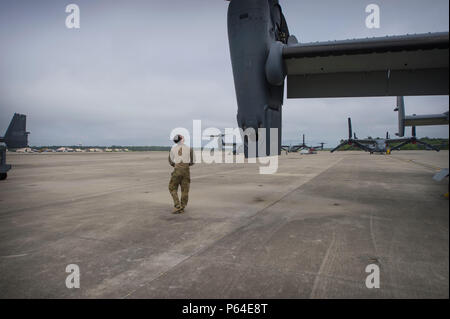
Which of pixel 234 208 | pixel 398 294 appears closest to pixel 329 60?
pixel 234 208

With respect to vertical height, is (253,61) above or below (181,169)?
above

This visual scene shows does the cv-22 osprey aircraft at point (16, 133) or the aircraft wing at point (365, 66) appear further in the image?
the cv-22 osprey aircraft at point (16, 133)

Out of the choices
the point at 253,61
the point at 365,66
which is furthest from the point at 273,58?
the point at 365,66

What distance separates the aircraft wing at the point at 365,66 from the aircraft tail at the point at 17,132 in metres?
21.8

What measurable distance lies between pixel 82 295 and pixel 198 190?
5.84m

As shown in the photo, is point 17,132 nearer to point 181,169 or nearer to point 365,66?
point 181,169

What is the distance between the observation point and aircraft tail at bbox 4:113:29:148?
19.4m

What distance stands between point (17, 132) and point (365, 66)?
2379 cm

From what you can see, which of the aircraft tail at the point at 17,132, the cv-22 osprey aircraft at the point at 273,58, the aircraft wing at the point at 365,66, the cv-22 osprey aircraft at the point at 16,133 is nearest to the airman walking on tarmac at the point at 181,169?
the cv-22 osprey aircraft at the point at 273,58

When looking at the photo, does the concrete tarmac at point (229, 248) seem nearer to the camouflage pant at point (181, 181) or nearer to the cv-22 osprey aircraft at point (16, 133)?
the camouflage pant at point (181, 181)

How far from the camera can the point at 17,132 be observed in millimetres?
19656

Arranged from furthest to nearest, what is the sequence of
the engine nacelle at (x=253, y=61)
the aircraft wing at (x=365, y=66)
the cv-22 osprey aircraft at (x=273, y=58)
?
1. the engine nacelle at (x=253, y=61)
2. the cv-22 osprey aircraft at (x=273, y=58)
3. the aircraft wing at (x=365, y=66)

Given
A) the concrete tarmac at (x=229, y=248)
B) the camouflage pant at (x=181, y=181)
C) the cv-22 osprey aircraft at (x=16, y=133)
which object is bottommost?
the concrete tarmac at (x=229, y=248)

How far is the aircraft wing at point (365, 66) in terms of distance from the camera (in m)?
4.62
